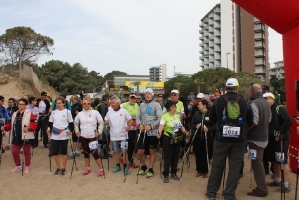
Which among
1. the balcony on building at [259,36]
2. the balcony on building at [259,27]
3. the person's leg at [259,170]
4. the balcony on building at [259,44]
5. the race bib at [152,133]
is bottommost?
the person's leg at [259,170]

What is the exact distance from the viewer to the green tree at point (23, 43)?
1296 inches

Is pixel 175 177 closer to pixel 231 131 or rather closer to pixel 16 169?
pixel 231 131

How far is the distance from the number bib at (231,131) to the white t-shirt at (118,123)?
2.65 meters

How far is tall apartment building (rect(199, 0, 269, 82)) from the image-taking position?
223 feet

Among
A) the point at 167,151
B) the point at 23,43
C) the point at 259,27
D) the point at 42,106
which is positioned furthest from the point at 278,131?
the point at 259,27

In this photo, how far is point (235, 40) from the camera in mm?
73188

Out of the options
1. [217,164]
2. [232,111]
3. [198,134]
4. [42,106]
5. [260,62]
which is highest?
[260,62]

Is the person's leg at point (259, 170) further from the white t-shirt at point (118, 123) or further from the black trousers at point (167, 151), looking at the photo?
the white t-shirt at point (118, 123)

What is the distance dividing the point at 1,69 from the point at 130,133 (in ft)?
100

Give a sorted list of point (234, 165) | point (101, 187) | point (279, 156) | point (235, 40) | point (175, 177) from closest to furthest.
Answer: point (234, 165) < point (279, 156) < point (101, 187) < point (175, 177) < point (235, 40)

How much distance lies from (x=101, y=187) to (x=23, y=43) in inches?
1305

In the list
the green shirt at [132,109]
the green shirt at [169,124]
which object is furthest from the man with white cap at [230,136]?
the green shirt at [132,109]

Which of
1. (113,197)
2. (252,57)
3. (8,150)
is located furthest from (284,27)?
(252,57)

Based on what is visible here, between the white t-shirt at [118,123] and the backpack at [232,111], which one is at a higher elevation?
the backpack at [232,111]
